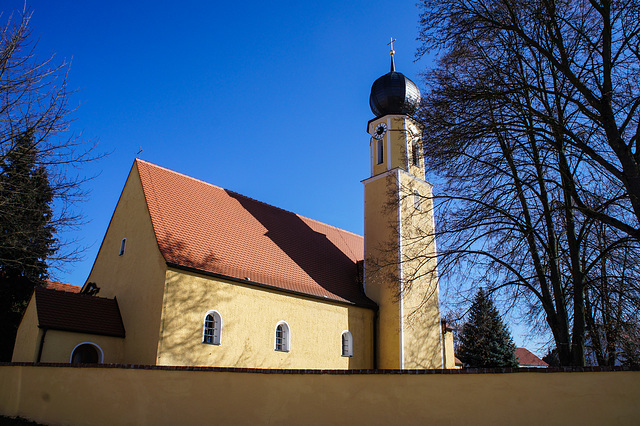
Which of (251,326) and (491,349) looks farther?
(491,349)

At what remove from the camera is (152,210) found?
15125 millimetres

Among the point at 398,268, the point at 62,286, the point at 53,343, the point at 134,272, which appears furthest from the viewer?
the point at 62,286

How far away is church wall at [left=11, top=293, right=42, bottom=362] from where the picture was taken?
41.7 ft

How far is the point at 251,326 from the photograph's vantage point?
14.7m

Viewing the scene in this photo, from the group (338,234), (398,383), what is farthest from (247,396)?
(338,234)

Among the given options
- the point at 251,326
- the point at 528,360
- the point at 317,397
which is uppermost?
the point at 528,360

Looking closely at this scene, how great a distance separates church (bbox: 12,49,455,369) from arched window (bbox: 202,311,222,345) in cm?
4

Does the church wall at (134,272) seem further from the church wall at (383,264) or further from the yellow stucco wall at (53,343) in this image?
the church wall at (383,264)

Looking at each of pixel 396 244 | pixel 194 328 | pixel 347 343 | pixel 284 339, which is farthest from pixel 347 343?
pixel 194 328

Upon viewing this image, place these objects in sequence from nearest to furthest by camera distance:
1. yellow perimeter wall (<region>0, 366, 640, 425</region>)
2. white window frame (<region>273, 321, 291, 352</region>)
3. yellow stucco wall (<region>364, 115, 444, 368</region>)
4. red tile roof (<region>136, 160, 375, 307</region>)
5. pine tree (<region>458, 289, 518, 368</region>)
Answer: yellow perimeter wall (<region>0, 366, 640, 425</region>) → red tile roof (<region>136, 160, 375, 307</region>) → white window frame (<region>273, 321, 291, 352</region>) → yellow stucco wall (<region>364, 115, 444, 368</region>) → pine tree (<region>458, 289, 518, 368</region>)

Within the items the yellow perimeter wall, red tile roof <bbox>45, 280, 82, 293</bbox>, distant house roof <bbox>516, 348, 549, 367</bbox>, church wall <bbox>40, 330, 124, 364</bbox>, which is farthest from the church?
distant house roof <bbox>516, 348, 549, 367</bbox>

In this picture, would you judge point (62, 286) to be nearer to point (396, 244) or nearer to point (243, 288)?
point (243, 288)

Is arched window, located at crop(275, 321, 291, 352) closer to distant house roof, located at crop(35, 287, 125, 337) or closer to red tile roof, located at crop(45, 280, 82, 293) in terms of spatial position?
distant house roof, located at crop(35, 287, 125, 337)

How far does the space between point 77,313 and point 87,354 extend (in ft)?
3.89
